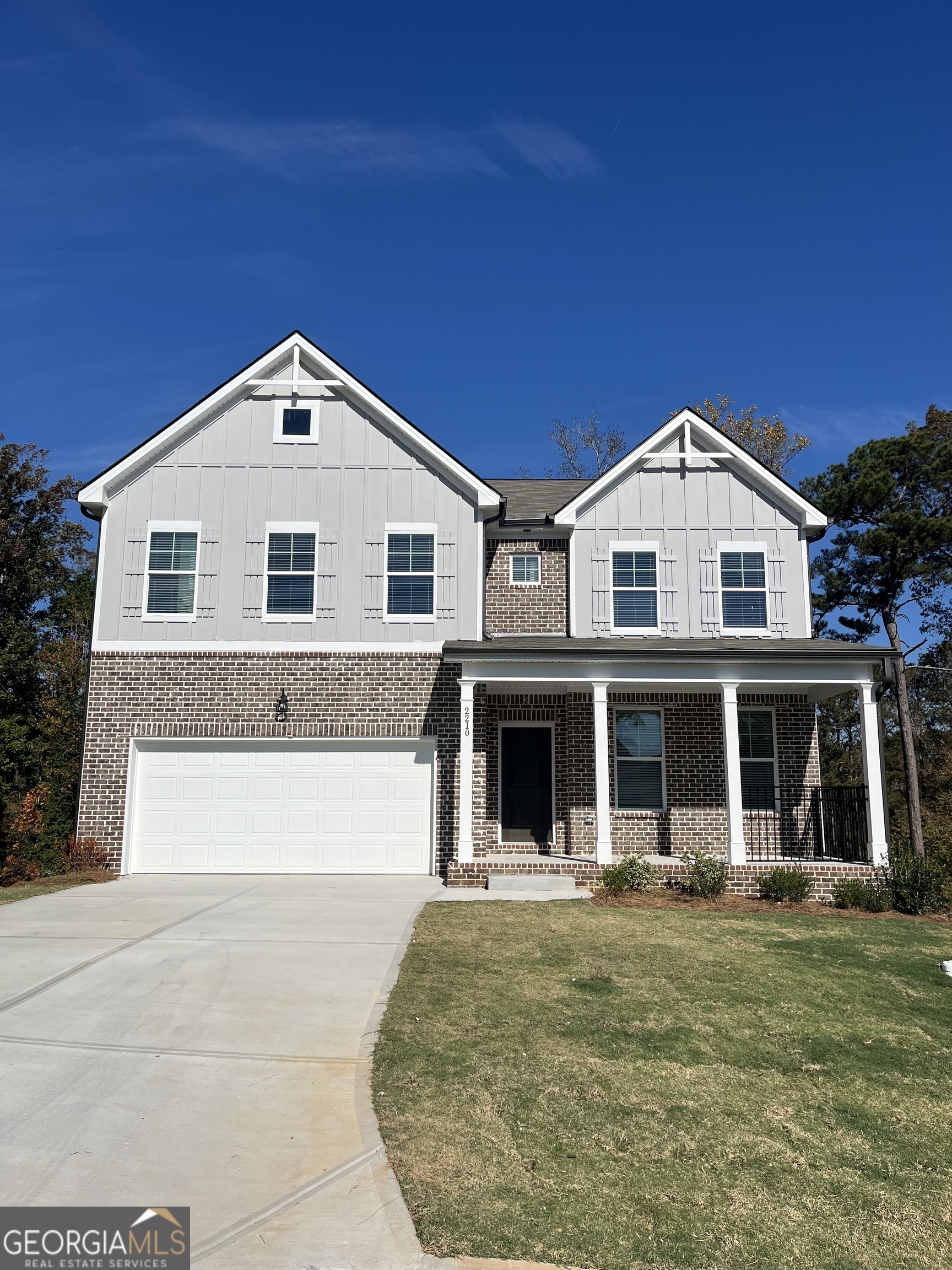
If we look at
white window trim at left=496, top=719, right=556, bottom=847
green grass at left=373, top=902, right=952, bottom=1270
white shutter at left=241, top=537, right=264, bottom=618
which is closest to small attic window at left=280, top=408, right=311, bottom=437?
white shutter at left=241, top=537, right=264, bottom=618

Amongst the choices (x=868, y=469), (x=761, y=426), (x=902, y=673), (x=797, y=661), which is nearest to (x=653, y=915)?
(x=797, y=661)

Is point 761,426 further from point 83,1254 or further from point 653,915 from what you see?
point 83,1254

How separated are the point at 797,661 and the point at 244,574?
31.8 ft

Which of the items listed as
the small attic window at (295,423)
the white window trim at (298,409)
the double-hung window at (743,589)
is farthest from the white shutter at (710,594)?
the small attic window at (295,423)

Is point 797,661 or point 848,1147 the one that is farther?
point 797,661

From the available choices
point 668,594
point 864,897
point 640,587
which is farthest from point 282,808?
point 864,897

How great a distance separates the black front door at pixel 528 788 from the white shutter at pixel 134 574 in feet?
23.5

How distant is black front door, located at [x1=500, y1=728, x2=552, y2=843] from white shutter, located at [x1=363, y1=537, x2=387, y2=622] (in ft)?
11.2

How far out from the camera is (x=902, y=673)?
25.1 metres

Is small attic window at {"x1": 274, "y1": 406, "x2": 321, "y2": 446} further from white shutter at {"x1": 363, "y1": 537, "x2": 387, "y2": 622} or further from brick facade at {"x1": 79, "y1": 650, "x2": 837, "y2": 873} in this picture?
brick facade at {"x1": 79, "y1": 650, "x2": 837, "y2": 873}

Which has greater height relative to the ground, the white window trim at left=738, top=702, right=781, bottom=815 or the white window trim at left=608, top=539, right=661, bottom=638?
the white window trim at left=608, top=539, right=661, bottom=638

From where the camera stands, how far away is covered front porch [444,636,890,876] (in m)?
14.8

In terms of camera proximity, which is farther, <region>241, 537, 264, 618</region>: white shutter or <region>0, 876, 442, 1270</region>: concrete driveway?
<region>241, 537, 264, 618</region>: white shutter

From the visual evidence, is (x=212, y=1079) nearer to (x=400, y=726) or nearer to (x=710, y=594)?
(x=400, y=726)
